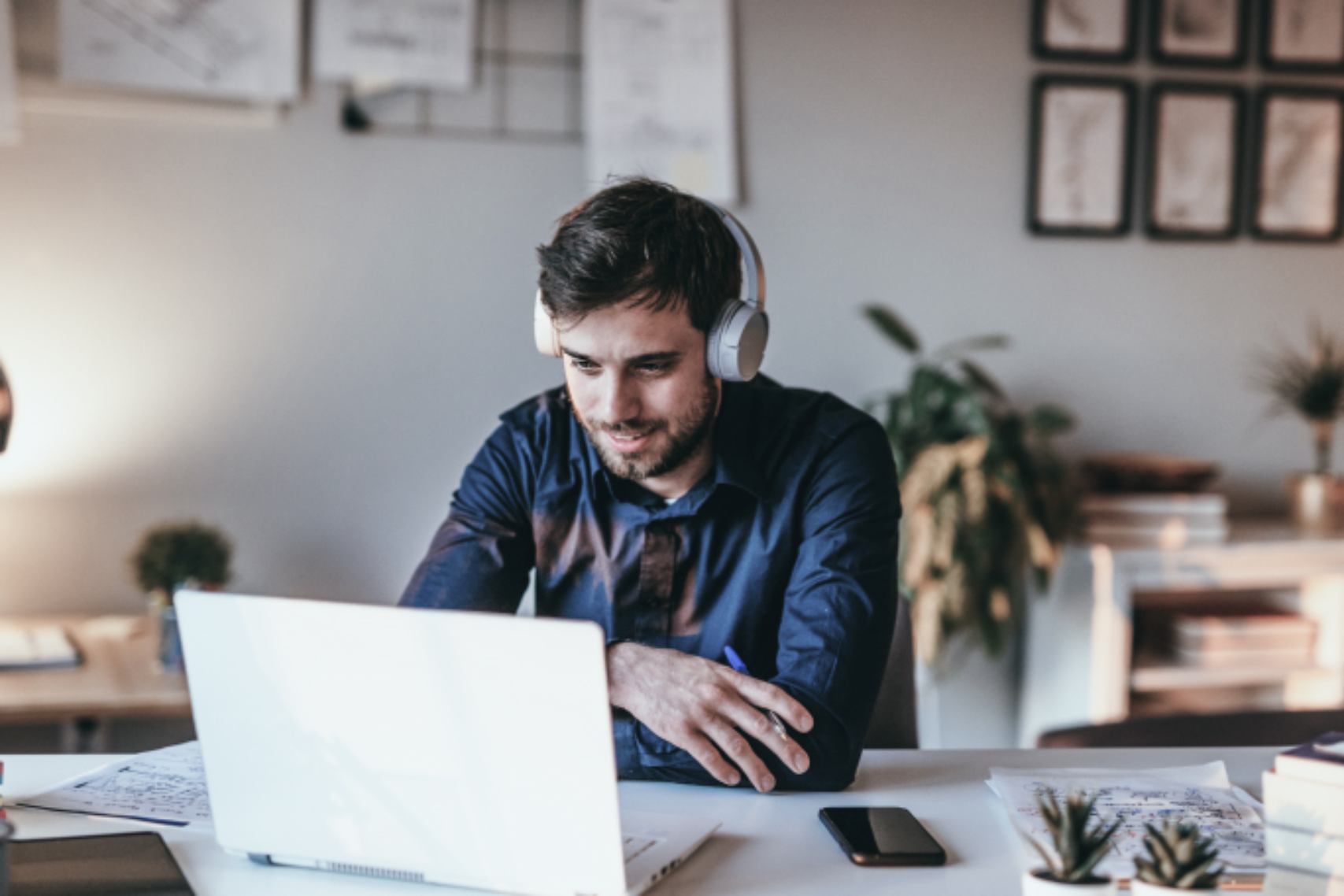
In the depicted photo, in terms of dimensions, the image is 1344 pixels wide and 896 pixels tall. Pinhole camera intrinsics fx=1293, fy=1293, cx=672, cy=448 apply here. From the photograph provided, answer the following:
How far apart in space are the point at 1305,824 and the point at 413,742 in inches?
26.2

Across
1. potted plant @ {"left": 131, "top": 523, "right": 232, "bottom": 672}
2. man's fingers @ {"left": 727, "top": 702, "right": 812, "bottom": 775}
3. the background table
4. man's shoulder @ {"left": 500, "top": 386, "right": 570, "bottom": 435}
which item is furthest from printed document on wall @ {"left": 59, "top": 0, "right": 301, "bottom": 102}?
man's fingers @ {"left": 727, "top": 702, "right": 812, "bottom": 775}

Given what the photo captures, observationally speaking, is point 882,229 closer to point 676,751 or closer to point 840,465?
point 840,465

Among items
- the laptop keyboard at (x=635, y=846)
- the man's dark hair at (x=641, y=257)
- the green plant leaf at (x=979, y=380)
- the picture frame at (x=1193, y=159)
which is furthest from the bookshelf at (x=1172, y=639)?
the laptop keyboard at (x=635, y=846)

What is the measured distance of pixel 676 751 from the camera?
1.28 m

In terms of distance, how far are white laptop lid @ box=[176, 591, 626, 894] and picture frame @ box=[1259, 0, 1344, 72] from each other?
2.95 meters

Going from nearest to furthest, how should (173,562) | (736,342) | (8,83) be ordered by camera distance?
1. (736,342)
2. (173,562)
3. (8,83)

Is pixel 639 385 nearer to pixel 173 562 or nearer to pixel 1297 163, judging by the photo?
pixel 173 562

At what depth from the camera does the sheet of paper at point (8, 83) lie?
2400 mm

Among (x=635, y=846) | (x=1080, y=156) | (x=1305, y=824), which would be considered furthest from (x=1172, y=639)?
(x=635, y=846)

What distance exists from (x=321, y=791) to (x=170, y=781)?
1.17 ft

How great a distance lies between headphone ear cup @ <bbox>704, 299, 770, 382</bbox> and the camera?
1497 millimetres

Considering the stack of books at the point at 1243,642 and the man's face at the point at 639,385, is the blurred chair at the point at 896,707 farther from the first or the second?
the stack of books at the point at 1243,642

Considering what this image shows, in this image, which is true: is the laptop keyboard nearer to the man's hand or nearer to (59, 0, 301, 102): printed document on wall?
the man's hand

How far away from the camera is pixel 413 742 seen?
95cm
